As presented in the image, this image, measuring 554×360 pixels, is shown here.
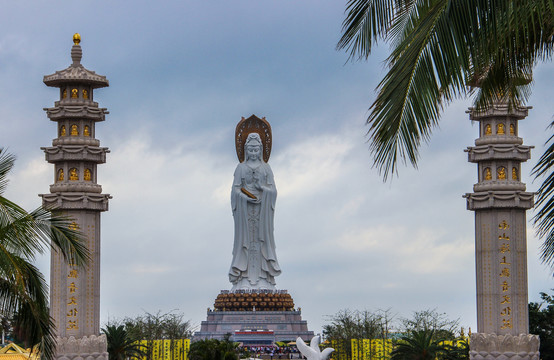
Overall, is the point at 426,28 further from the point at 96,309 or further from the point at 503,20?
the point at 96,309

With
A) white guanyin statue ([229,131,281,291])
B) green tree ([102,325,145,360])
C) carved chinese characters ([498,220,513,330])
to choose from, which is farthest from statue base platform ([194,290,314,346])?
carved chinese characters ([498,220,513,330])

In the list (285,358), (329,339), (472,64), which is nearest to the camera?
(472,64)

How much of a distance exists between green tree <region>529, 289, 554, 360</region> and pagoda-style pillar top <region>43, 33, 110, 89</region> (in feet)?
71.3

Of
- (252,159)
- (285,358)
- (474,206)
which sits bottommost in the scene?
(285,358)

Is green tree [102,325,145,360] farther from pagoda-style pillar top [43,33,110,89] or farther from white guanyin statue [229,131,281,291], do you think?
white guanyin statue [229,131,281,291]

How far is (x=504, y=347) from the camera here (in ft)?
152

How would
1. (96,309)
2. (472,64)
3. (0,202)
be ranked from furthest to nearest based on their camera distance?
(96,309) < (0,202) < (472,64)

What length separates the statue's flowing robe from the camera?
65.8 metres


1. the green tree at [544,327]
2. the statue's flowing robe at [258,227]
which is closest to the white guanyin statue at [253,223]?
the statue's flowing robe at [258,227]

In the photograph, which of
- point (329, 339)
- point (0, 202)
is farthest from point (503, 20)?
point (329, 339)

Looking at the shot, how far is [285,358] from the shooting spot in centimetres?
5853

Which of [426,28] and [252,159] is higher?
[252,159]

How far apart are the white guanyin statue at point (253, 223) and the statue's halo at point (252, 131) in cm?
71

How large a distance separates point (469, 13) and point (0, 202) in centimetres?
715
